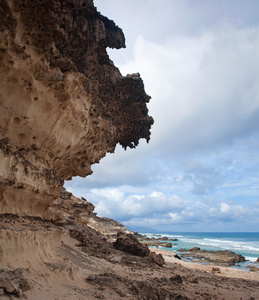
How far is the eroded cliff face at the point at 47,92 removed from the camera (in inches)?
245

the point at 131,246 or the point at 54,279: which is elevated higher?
the point at 54,279

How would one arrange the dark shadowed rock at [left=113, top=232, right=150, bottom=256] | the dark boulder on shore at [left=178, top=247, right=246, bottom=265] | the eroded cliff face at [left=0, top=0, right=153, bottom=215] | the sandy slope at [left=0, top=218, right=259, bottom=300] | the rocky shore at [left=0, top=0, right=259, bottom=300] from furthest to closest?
the dark boulder on shore at [left=178, top=247, right=246, bottom=265] < the dark shadowed rock at [left=113, top=232, right=150, bottom=256] < the eroded cliff face at [left=0, top=0, right=153, bottom=215] < the rocky shore at [left=0, top=0, right=259, bottom=300] < the sandy slope at [left=0, top=218, right=259, bottom=300]

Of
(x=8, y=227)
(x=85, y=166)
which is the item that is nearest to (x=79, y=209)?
(x=85, y=166)

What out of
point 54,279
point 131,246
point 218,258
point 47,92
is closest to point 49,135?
point 47,92

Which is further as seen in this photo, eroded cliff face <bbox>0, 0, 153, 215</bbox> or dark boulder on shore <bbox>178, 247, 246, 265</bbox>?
dark boulder on shore <bbox>178, 247, 246, 265</bbox>

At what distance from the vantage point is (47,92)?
742 centimetres

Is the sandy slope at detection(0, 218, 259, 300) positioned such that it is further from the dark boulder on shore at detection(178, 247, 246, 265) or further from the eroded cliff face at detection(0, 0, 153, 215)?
the dark boulder on shore at detection(178, 247, 246, 265)

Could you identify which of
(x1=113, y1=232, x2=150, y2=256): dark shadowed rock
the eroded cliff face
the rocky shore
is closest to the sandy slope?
the rocky shore

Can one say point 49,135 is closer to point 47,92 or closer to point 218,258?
point 47,92

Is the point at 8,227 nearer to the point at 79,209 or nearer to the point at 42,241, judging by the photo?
the point at 42,241

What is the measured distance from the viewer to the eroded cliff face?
6227mm

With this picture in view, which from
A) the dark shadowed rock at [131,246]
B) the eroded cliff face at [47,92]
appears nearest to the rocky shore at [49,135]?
the eroded cliff face at [47,92]

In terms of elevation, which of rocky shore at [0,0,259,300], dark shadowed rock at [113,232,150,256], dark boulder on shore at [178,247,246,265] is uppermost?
rocky shore at [0,0,259,300]

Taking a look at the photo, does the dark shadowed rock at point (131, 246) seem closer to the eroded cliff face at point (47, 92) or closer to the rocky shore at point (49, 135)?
the rocky shore at point (49, 135)
